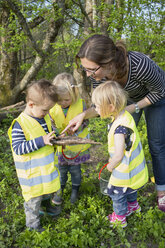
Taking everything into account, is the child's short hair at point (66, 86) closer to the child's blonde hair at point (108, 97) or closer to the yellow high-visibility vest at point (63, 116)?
the yellow high-visibility vest at point (63, 116)

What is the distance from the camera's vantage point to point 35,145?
1.77m

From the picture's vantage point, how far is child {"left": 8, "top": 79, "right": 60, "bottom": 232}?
70.6 inches

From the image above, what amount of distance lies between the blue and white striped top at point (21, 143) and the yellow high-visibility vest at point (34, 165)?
0.04 metres

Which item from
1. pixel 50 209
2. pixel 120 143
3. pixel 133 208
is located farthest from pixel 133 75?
pixel 50 209

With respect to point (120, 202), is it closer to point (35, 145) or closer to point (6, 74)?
point (35, 145)

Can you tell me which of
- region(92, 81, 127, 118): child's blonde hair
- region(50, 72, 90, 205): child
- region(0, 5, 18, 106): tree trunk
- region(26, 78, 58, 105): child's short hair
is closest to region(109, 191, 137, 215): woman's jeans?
region(50, 72, 90, 205): child

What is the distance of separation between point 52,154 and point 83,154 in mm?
561

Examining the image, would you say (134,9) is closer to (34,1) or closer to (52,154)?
(34,1)

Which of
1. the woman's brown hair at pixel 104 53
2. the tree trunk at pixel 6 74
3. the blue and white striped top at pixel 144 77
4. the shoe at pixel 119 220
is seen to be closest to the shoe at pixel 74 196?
the shoe at pixel 119 220

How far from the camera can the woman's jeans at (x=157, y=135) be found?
2.29 m

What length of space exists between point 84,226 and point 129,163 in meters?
0.89

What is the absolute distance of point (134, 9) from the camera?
5.68 m

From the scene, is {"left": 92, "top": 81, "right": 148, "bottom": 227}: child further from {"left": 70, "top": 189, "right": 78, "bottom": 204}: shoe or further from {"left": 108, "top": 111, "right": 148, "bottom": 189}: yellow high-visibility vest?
{"left": 70, "top": 189, "right": 78, "bottom": 204}: shoe

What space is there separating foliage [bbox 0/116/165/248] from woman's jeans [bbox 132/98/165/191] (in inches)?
16.0
